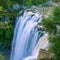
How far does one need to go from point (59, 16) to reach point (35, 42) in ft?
13.3

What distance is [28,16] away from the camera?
1198cm

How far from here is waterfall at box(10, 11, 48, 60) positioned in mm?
10384

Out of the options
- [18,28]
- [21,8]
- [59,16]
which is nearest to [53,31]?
[59,16]

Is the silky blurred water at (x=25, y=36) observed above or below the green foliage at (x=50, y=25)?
below

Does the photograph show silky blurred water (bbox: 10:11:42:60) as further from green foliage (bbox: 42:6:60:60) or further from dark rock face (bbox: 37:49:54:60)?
green foliage (bbox: 42:6:60:60)

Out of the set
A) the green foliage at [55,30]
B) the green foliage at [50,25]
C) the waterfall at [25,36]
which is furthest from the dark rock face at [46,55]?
the waterfall at [25,36]

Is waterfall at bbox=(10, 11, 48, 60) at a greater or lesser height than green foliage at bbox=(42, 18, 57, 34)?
lesser

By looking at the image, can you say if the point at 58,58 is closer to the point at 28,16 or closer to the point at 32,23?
the point at 32,23

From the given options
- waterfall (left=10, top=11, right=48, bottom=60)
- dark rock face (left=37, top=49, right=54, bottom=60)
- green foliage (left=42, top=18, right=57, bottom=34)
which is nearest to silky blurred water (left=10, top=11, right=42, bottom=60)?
waterfall (left=10, top=11, right=48, bottom=60)

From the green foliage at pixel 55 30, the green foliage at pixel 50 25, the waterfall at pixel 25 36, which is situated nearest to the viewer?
the green foliage at pixel 55 30

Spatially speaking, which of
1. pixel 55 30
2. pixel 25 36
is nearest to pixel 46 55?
pixel 55 30

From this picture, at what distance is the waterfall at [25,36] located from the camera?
10384 mm

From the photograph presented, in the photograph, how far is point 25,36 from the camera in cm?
1123

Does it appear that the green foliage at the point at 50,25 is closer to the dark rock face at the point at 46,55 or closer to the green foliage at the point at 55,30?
the green foliage at the point at 55,30
